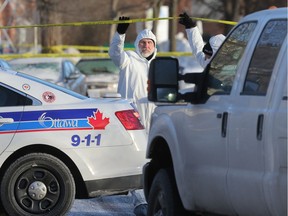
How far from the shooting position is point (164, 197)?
6.81 meters

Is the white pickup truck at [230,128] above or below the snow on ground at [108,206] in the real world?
above

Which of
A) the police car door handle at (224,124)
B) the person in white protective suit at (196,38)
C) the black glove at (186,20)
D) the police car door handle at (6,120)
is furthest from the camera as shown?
the black glove at (186,20)

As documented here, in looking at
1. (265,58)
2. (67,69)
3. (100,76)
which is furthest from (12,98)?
(100,76)

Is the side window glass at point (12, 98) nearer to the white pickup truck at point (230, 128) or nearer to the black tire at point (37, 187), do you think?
the black tire at point (37, 187)

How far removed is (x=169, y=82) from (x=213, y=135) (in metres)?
0.48

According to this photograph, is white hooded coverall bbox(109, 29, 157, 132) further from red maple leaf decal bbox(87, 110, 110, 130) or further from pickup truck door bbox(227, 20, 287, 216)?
pickup truck door bbox(227, 20, 287, 216)

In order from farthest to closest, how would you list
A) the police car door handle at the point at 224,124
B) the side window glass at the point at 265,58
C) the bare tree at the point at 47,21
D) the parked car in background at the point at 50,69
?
the bare tree at the point at 47,21 < the parked car in background at the point at 50,69 < the police car door handle at the point at 224,124 < the side window glass at the point at 265,58

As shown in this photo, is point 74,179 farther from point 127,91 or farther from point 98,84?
point 98,84

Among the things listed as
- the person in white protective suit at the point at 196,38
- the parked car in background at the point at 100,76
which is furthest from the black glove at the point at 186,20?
the parked car in background at the point at 100,76

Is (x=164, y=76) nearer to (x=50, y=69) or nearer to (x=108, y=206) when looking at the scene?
(x=108, y=206)

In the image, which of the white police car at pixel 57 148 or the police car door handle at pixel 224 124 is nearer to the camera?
Result: the police car door handle at pixel 224 124

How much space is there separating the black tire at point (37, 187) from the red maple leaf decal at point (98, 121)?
1.60 ft

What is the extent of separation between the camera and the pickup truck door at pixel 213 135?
6051mm

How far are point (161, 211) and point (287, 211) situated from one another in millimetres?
1812
